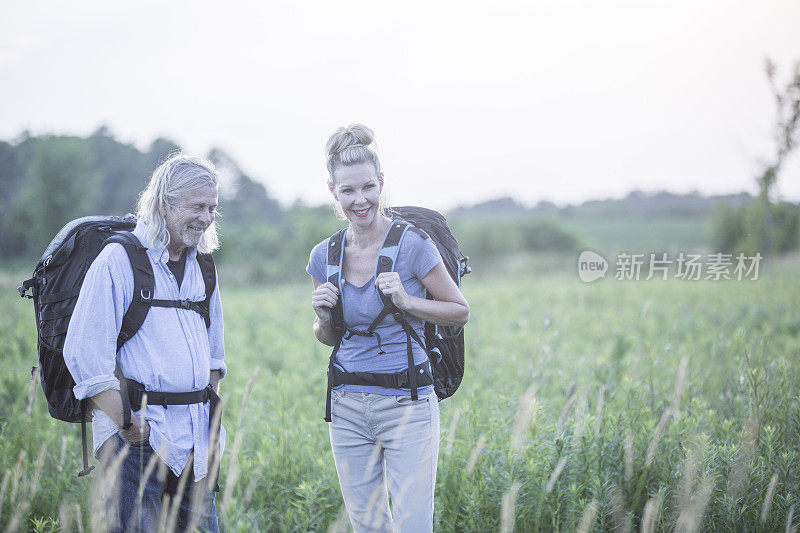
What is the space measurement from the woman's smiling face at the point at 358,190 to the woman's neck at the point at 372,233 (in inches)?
3.3

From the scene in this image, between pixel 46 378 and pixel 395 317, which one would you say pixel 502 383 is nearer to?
pixel 395 317

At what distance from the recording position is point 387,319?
2791 millimetres

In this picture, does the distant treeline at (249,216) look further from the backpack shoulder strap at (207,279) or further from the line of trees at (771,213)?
the backpack shoulder strap at (207,279)

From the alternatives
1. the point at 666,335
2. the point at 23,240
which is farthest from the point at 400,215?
the point at 23,240

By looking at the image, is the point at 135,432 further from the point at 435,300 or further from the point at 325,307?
the point at 435,300

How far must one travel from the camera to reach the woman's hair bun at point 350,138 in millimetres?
2824

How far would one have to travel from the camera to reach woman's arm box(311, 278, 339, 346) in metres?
2.75

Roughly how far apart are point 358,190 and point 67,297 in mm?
1468

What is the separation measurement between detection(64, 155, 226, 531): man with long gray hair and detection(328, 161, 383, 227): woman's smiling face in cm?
68

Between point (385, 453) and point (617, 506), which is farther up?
point (385, 453)

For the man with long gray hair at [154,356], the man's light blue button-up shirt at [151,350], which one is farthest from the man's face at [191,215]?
the man's light blue button-up shirt at [151,350]

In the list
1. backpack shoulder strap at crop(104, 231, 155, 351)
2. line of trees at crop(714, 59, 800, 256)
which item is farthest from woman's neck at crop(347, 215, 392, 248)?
line of trees at crop(714, 59, 800, 256)

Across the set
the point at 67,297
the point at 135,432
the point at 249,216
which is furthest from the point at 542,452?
the point at 249,216

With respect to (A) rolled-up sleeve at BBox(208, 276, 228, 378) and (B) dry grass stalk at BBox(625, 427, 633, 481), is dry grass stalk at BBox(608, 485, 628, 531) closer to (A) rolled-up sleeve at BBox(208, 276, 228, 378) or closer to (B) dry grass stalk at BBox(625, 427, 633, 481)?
(B) dry grass stalk at BBox(625, 427, 633, 481)
